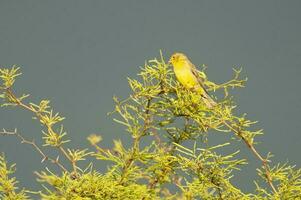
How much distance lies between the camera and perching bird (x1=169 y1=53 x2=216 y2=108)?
3251 millimetres

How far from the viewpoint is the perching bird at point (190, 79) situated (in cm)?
325

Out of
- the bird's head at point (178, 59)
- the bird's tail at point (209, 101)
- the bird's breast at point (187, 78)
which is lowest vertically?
the bird's tail at point (209, 101)

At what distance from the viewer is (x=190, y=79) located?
3.61 metres

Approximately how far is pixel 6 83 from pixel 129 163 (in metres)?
0.79

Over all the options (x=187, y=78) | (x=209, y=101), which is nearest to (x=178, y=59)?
(x=187, y=78)

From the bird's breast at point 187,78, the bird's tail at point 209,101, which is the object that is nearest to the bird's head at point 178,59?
the bird's breast at point 187,78

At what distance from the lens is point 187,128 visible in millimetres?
3082

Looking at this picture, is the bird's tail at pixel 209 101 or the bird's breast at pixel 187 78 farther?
the bird's breast at pixel 187 78

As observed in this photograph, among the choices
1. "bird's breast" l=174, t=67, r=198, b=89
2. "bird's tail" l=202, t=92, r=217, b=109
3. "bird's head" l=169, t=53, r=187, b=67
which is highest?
"bird's head" l=169, t=53, r=187, b=67

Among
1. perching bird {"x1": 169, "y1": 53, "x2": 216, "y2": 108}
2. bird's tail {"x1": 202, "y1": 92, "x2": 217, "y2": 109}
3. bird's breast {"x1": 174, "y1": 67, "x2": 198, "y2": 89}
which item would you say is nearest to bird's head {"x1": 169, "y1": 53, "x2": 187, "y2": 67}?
perching bird {"x1": 169, "y1": 53, "x2": 216, "y2": 108}

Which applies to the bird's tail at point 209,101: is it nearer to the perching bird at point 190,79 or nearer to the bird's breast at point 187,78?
the perching bird at point 190,79

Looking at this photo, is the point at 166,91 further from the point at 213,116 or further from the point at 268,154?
the point at 268,154

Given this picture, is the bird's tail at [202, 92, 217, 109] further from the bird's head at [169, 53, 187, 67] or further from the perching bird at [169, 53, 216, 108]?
the bird's head at [169, 53, 187, 67]

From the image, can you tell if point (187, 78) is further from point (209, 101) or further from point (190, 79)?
point (209, 101)
